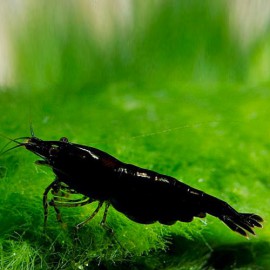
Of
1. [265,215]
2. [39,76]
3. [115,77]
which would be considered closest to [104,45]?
[115,77]

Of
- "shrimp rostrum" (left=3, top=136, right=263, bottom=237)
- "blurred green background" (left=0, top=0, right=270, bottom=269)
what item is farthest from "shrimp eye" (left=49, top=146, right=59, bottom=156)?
"blurred green background" (left=0, top=0, right=270, bottom=269)

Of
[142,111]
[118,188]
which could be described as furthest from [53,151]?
[142,111]

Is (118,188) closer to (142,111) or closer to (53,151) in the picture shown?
(53,151)

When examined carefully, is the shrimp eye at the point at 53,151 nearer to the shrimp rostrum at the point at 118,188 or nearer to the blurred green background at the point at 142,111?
the shrimp rostrum at the point at 118,188

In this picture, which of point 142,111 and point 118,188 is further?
point 142,111

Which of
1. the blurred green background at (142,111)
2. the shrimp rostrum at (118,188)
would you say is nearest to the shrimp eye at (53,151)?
the shrimp rostrum at (118,188)

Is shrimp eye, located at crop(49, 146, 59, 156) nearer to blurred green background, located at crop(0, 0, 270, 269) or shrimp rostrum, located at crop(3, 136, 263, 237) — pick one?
shrimp rostrum, located at crop(3, 136, 263, 237)
